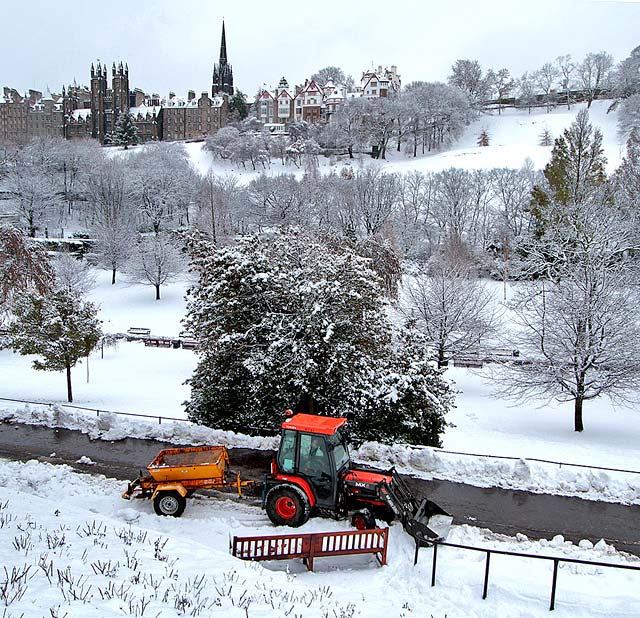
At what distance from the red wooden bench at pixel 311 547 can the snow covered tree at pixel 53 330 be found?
46.5 ft

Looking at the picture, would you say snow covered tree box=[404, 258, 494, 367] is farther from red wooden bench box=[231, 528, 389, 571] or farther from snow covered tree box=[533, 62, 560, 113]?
snow covered tree box=[533, 62, 560, 113]

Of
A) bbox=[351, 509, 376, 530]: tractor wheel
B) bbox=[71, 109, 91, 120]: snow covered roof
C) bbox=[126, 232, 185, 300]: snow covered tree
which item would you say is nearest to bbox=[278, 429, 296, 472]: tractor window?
bbox=[351, 509, 376, 530]: tractor wheel

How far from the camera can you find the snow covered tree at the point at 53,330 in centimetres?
2014

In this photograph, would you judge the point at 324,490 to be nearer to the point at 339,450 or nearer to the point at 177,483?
the point at 339,450

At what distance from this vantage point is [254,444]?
1383 centimetres

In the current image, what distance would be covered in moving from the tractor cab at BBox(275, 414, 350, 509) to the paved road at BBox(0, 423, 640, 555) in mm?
2475

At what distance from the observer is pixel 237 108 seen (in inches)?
4222

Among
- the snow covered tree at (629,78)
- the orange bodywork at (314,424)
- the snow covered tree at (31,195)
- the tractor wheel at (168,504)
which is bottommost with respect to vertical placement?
the tractor wheel at (168,504)

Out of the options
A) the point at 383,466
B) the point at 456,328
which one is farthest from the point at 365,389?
the point at 456,328

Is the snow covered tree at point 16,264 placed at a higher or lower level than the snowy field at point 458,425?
higher

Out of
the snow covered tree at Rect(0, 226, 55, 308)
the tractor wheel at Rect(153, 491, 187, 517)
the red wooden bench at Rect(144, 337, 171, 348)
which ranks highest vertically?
the snow covered tree at Rect(0, 226, 55, 308)

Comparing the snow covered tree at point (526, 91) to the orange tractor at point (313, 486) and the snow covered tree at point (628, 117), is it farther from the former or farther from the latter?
the orange tractor at point (313, 486)

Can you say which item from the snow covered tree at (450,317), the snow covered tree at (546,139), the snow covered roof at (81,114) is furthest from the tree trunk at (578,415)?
the snow covered roof at (81,114)

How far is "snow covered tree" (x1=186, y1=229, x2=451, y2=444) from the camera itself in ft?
45.0
